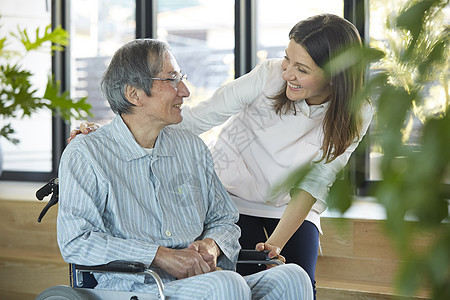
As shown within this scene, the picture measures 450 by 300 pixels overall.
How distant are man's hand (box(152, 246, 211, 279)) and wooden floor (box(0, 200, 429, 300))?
3.83 ft

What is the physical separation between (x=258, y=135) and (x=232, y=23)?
2126 mm

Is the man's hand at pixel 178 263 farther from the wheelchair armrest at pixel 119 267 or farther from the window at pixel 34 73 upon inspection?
the window at pixel 34 73

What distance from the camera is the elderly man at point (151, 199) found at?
186 cm

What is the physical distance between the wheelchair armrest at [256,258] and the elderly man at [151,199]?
0.04 m

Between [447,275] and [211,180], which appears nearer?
[447,275]

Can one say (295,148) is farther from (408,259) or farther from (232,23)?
(232,23)

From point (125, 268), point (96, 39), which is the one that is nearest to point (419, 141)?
point (125, 268)

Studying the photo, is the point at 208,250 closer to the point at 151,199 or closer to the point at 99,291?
the point at 151,199

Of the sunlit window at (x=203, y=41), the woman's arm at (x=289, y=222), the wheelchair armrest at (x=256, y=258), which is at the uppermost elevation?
the sunlit window at (x=203, y=41)

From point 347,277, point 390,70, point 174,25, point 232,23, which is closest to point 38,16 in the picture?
point 174,25

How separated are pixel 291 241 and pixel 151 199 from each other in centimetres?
55

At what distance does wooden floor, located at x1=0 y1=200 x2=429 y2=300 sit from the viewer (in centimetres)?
315

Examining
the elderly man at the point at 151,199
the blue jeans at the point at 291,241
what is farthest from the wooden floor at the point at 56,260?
the elderly man at the point at 151,199

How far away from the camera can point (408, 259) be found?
33cm
